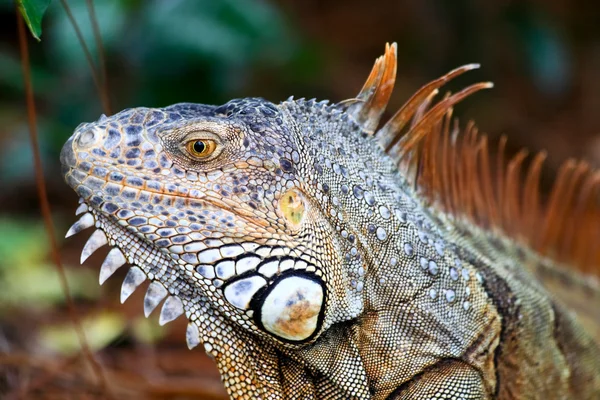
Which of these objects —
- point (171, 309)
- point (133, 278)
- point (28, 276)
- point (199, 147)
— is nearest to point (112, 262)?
point (133, 278)

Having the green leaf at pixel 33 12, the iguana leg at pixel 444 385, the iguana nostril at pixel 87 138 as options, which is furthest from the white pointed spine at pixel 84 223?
the iguana leg at pixel 444 385

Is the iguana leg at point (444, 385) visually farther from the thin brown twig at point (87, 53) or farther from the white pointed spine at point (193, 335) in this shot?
the thin brown twig at point (87, 53)

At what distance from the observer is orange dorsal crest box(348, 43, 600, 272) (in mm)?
2717

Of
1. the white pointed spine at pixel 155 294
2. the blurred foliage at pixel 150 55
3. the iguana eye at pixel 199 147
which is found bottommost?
the white pointed spine at pixel 155 294

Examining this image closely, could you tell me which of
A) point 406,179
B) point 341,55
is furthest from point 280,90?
point 406,179

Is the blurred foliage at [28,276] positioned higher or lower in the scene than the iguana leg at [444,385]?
higher

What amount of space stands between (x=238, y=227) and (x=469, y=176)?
1241 mm

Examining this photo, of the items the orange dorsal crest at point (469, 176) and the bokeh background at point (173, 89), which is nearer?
the orange dorsal crest at point (469, 176)

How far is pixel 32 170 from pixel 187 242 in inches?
209

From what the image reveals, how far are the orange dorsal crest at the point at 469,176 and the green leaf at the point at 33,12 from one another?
3.68ft

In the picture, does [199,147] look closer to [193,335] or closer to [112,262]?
[112,262]

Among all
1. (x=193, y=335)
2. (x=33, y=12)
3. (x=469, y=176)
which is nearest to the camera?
(x=33, y=12)

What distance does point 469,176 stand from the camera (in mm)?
3059

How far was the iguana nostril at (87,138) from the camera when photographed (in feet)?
7.40
